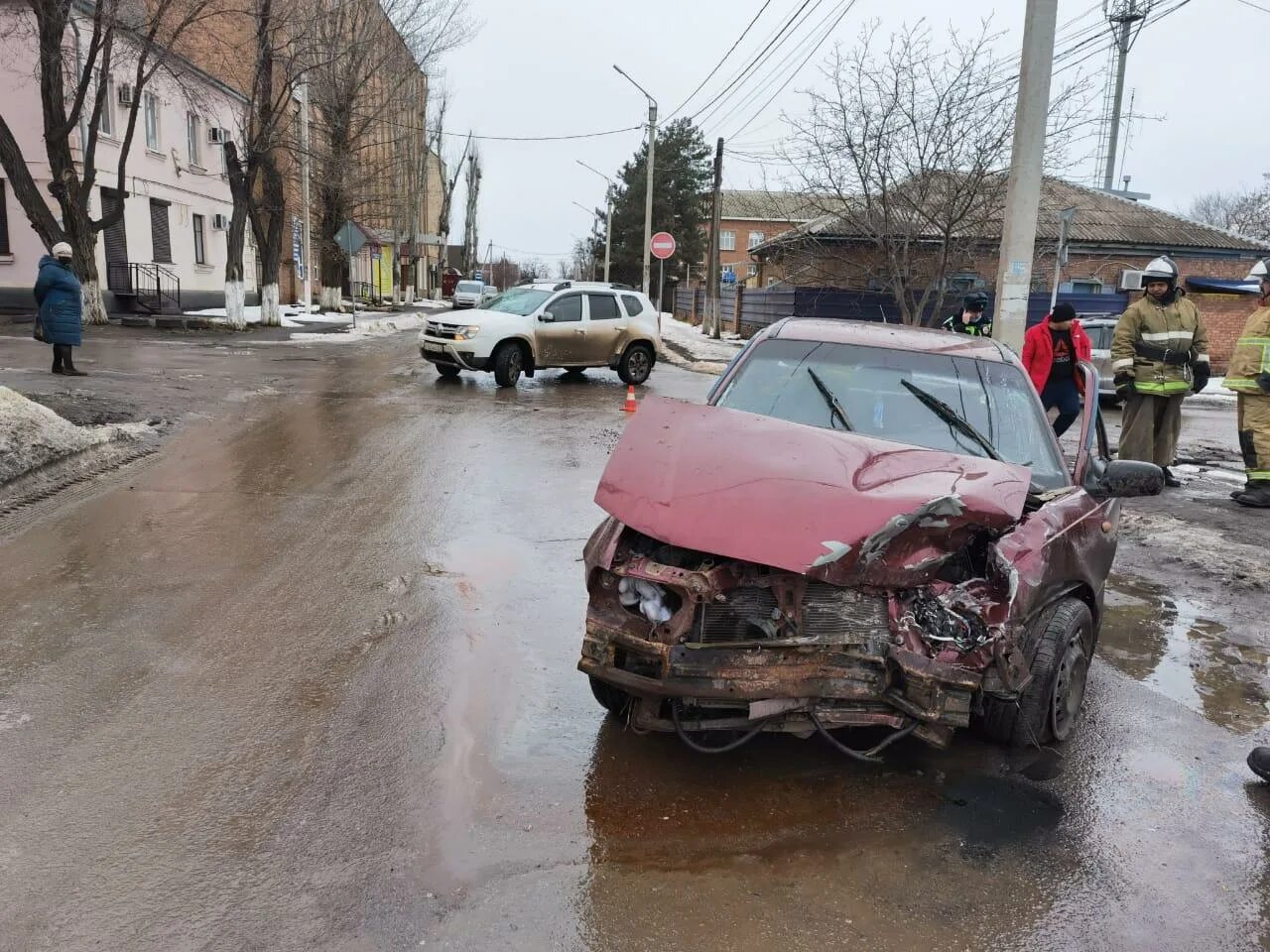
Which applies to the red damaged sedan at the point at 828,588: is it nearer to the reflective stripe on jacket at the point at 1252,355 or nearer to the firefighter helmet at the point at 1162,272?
the firefighter helmet at the point at 1162,272

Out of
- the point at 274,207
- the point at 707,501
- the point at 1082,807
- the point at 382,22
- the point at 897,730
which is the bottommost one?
the point at 1082,807

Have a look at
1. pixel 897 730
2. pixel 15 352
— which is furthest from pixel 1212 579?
pixel 15 352

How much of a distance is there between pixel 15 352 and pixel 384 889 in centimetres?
1620

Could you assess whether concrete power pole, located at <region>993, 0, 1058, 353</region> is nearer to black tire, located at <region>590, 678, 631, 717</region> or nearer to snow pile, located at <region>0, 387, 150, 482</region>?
black tire, located at <region>590, 678, 631, 717</region>

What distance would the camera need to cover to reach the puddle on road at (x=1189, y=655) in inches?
176

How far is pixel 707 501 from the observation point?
3371 mm

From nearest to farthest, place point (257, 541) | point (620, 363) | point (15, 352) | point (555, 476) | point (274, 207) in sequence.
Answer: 1. point (257, 541)
2. point (555, 476)
3. point (15, 352)
4. point (620, 363)
5. point (274, 207)

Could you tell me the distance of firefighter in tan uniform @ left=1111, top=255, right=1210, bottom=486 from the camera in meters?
8.79

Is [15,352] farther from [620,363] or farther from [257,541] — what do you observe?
[257,541]

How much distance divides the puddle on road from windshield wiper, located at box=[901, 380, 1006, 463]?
153cm

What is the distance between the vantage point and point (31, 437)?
7902 millimetres

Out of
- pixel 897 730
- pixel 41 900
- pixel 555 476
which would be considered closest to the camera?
pixel 41 900

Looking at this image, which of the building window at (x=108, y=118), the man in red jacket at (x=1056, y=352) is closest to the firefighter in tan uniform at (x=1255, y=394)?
the man in red jacket at (x=1056, y=352)

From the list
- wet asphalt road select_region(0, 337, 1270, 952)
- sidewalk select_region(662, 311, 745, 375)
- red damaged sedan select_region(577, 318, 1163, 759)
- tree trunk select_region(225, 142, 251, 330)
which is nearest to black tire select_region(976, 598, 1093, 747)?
red damaged sedan select_region(577, 318, 1163, 759)
